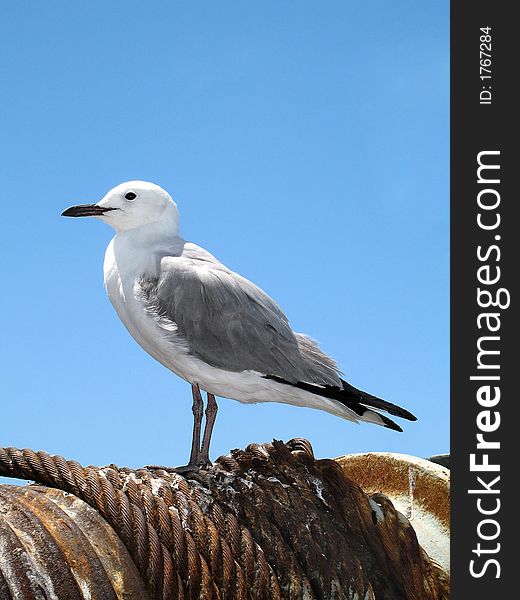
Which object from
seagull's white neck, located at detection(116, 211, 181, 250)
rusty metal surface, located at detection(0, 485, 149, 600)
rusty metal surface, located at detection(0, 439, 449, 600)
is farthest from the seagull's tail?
rusty metal surface, located at detection(0, 485, 149, 600)

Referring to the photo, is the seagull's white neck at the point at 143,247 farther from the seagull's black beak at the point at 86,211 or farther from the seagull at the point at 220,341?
the seagull's black beak at the point at 86,211

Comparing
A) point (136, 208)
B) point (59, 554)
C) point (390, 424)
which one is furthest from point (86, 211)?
point (59, 554)

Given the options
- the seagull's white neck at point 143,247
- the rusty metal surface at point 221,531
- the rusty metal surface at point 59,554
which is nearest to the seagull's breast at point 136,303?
the seagull's white neck at point 143,247

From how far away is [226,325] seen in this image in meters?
4.29

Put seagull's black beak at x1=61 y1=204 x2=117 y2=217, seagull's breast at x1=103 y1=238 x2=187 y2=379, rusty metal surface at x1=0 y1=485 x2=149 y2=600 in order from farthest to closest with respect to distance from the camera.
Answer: seagull's black beak at x1=61 y1=204 x2=117 y2=217, seagull's breast at x1=103 y1=238 x2=187 y2=379, rusty metal surface at x1=0 y1=485 x2=149 y2=600

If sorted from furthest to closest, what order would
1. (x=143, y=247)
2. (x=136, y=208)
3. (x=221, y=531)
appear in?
(x=136, y=208), (x=143, y=247), (x=221, y=531)

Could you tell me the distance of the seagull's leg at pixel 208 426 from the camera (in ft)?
14.2

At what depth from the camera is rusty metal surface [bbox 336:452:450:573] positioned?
13.0ft

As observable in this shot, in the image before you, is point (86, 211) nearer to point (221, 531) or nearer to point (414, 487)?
point (414, 487)

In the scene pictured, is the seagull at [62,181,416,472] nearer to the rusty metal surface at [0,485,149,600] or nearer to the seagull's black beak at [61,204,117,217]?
the seagull's black beak at [61,204,117,217]

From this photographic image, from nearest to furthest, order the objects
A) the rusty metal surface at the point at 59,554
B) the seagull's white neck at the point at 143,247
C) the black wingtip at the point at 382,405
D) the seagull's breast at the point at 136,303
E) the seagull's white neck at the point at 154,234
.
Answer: the rusty metal surface at the point at 59,554, the black wingtip at the point at 382,405, the seagull's breast at the point at 136,303, the seagull's white neck at the point at 143,247, the seagull's white neck at the point at 154,234

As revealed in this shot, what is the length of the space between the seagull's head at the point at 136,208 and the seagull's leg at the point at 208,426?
3.05 feet

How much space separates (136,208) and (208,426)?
1181 millimetres

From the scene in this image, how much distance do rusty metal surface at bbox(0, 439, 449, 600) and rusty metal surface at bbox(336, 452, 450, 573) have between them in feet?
0.87
